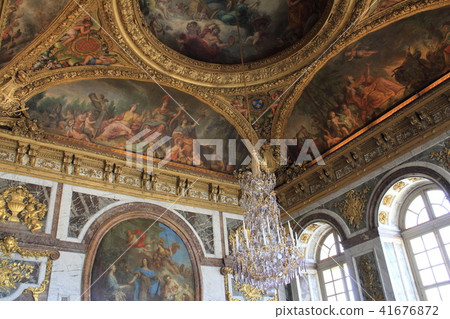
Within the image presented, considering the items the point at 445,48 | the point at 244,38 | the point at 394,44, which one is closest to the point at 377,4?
the point at 394,44

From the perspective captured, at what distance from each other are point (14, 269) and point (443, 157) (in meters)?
9.12

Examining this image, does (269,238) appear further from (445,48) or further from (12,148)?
(12,148)

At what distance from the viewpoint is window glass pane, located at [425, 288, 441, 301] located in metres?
8.17

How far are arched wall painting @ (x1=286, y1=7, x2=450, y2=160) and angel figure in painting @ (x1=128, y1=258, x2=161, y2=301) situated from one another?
5566 mm

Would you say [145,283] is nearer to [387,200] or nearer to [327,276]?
[327,276]

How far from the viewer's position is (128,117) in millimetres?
10578

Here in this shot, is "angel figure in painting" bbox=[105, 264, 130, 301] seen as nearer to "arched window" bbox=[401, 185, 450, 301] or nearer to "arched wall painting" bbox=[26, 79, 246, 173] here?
"arched wall painting" bbox=[26, 79, 246, 173]

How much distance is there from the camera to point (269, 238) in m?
7.01

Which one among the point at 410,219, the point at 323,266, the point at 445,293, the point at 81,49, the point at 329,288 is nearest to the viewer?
the point at 445,293

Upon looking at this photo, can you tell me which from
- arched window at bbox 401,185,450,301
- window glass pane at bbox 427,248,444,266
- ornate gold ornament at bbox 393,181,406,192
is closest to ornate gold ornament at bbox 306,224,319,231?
arched window at bbox 401,185,450,301

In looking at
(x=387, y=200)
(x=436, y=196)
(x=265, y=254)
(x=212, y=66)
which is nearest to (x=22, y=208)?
(x=265, y=254)

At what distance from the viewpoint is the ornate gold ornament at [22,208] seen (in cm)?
840

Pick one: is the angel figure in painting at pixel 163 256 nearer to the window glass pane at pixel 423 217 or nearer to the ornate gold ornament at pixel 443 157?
the window glass pane at pixel 423 217

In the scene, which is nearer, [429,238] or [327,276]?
[429,238]
